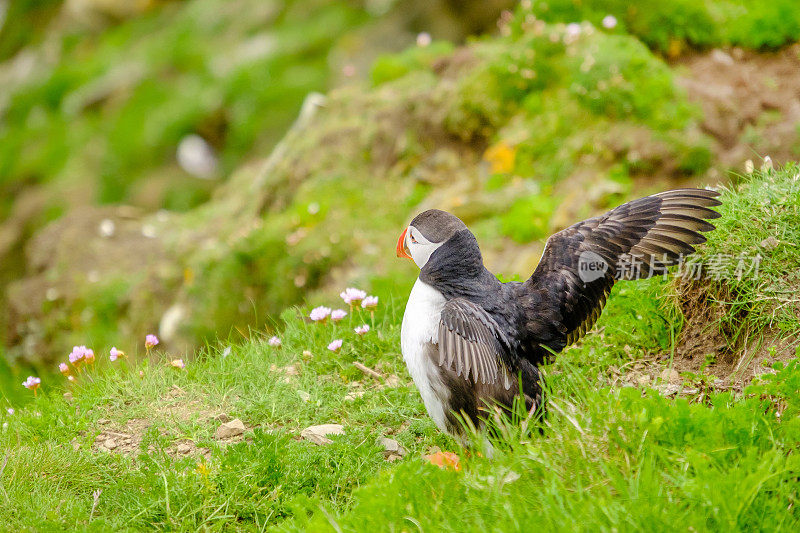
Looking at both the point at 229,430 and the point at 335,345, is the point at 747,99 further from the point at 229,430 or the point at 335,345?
the point at 229,430

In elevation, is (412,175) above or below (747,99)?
below

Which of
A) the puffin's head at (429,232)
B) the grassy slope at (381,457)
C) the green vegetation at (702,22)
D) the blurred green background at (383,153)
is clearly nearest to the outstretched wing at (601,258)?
the grassy slope at (381,457)

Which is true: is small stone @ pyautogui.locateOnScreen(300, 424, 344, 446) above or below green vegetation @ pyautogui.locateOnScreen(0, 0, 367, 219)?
below

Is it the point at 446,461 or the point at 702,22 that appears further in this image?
the point at 702,22

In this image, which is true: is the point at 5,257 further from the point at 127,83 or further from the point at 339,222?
the point at 339,222

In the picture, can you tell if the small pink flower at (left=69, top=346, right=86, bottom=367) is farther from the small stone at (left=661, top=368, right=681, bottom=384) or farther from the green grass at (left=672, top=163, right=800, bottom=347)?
the green grass at (left=672, top=163, right=800, bottom=347)

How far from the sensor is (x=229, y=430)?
4.00 m

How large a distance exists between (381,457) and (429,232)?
1.19 m

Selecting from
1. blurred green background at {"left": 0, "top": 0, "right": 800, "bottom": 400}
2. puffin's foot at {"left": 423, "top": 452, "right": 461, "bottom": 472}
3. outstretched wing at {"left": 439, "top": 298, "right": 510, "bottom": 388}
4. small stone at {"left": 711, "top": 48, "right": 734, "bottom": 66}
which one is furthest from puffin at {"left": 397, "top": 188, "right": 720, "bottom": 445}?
small stone at {"left": 711, "top": 48, "right": 734, "bottom": 66}

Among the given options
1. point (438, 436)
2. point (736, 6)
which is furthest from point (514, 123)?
point (438, 436)

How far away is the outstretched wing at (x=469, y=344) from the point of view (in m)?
3.40

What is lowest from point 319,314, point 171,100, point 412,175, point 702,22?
point 319,314

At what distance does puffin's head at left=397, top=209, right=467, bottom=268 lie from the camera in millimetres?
3686

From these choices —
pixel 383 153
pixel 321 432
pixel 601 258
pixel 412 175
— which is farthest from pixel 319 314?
pixel 383 153
